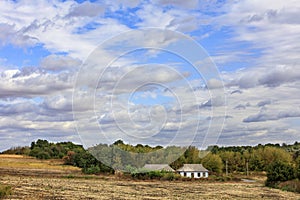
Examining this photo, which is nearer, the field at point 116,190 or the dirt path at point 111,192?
the dirt path at point 111,192

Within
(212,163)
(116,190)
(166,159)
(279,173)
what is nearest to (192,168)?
(212,163)

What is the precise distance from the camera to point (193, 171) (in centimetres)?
8469

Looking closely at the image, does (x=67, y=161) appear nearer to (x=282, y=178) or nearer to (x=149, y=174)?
(x=149, y=174)

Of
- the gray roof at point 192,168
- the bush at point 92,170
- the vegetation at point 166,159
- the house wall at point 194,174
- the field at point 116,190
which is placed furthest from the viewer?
the gray roof at point 192,168

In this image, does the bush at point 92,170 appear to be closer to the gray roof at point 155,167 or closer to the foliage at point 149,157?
the foliage at point 149,157

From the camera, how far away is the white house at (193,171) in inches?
3319

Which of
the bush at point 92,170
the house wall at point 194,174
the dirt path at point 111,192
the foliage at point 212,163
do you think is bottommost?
the dirt path at point 111,192

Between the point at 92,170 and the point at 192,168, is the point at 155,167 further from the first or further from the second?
the point at 192,168

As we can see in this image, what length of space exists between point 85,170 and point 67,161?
1737 centimetres

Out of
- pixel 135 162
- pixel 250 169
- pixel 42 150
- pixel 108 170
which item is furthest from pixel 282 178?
pixel 42 150

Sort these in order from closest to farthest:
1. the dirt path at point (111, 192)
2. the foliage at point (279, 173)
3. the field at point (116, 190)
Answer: the dirt path at point (111, 192)
the field at point (116, 190)
the foliage at point (279, 173)

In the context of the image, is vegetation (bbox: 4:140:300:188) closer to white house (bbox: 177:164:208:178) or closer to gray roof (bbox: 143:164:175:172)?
gray roof (bbox: 143:164:175:172)

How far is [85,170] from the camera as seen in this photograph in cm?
8112

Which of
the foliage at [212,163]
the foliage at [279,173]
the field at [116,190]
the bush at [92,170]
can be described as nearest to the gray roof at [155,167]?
the bush at [92,170]
